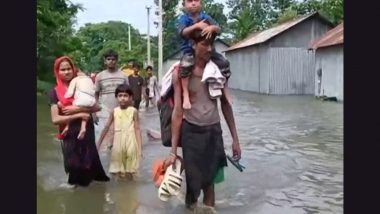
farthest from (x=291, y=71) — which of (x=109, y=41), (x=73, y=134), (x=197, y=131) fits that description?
(x=109, y=41)

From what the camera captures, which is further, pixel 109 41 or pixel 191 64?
pixel 109 41

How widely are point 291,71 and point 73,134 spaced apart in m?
25.3

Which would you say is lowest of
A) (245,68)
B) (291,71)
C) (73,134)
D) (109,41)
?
(73,134)

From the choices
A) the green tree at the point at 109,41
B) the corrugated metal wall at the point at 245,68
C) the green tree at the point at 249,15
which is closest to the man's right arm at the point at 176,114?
the corrugated metal wall at the point at 245,68

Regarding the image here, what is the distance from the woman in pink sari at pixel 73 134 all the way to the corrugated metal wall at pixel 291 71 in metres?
24.7

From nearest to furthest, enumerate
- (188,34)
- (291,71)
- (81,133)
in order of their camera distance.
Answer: (188,34) → (81,133) → (291,71)

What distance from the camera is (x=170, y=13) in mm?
54594

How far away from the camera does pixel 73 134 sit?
21.5ft

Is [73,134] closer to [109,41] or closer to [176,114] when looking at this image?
[176,114]

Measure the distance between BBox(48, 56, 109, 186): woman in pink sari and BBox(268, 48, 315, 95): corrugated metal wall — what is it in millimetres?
24663

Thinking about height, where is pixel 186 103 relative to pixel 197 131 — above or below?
above

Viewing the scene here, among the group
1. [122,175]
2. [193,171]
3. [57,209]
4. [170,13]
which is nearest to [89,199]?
[57,209]

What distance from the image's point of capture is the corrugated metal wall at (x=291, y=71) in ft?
101

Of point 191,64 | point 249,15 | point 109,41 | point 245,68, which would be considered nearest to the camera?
point 191,64
